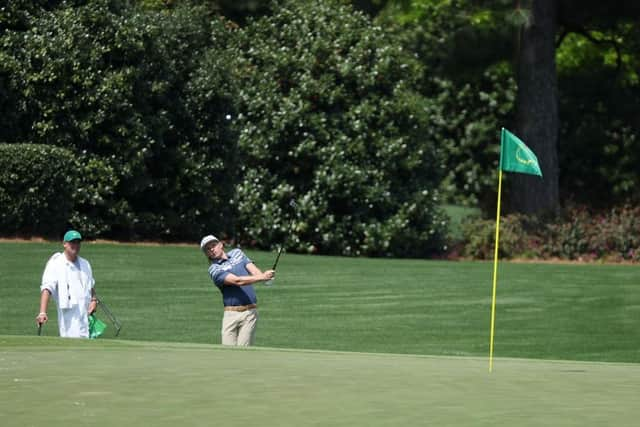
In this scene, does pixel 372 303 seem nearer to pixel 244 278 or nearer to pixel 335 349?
pixel 335 349

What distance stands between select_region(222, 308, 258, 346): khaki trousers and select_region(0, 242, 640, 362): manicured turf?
12.6 ft

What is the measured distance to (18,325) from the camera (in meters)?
18.8

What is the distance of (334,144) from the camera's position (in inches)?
1161

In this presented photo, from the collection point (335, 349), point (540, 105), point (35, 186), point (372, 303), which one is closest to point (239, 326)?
point (335, 349)

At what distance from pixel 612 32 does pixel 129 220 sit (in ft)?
48.7

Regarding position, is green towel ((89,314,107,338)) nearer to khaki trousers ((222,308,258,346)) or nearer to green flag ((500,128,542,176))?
khaki trousers ((222,308,258,346))

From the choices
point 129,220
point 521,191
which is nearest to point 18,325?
point 129,220

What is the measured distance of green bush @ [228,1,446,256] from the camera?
96.2 ft

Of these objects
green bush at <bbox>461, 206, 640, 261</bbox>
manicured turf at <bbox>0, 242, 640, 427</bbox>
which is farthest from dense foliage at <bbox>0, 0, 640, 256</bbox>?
manicured turf at <bbox>0, 242, 640, 427</bbox>

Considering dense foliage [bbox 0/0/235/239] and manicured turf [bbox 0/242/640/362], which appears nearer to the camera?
manicured turf [bbox 0/242/640/362]

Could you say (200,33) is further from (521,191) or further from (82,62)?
(521,191)

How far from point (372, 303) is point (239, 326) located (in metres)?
7.81

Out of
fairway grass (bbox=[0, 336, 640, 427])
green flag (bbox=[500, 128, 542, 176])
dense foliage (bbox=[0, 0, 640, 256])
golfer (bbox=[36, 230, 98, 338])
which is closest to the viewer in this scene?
fairway grass (bbox=[0, 336, 640, 427])

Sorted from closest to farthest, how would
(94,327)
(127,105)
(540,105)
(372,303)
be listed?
(94,327), (372,303), (127,105), (540,105)
